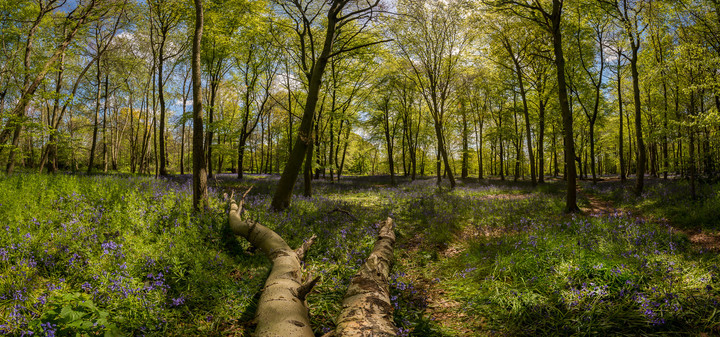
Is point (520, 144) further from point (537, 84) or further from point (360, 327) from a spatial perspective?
point (360, 327)

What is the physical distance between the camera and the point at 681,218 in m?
7.52

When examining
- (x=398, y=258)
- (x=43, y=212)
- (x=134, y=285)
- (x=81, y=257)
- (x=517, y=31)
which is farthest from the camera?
(x=517, y=31)

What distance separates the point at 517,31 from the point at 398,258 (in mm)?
17302

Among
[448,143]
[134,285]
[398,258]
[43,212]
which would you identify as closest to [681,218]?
[398,258]

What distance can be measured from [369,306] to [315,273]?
176 centimetres

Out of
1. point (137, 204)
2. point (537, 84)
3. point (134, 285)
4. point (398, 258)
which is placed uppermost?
point (537, 84)

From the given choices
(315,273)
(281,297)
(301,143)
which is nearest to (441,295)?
(315,273)

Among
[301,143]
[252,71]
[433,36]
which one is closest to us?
[301,143]

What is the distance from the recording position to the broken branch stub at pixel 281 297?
101 inches

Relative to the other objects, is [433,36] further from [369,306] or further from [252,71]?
[369,306]

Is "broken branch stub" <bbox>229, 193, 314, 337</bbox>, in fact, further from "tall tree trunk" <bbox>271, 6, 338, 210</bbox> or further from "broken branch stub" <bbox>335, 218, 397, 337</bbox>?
"tall tree trunk" <bbox>271, 6, 338, 210</bbox>

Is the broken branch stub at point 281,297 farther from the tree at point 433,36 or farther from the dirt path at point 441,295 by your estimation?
the tree at point 433,36

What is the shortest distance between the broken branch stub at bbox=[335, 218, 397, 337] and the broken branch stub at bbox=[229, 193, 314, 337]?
1.33 feet

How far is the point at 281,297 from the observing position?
3.05m
